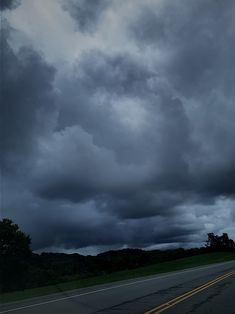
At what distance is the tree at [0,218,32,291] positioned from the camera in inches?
2425

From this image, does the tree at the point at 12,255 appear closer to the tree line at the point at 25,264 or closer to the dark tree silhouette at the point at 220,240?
the tree line at the point at 25,264

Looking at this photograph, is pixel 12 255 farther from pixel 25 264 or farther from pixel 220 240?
pixel 220 240

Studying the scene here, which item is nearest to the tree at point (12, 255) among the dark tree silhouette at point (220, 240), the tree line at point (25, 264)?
the tree line at point (25, 264)

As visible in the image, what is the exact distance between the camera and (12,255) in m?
65.4

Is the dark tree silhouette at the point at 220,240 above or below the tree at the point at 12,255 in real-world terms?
above

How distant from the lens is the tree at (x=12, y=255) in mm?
61603

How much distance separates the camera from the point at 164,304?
55.9 ft

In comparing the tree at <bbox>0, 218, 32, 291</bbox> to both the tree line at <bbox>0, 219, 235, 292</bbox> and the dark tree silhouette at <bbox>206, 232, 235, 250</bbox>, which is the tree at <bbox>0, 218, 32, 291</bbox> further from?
the dark tree silhouette at <bbox>206, 232, 235, 250</bbox>

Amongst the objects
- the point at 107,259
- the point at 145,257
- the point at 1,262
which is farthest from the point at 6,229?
the point at 145,257

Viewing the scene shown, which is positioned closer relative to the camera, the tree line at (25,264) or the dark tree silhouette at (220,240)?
the tree line at (25,264)

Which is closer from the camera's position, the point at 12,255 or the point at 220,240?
the point at 12,255

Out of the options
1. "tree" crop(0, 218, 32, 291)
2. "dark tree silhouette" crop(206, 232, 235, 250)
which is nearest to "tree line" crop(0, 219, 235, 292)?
"tree" crop(0, 218, 32, 291)

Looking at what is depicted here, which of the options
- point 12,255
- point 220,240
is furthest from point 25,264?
point 220,240

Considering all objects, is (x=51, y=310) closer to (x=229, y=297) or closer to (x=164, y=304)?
(x=164, y=304)
